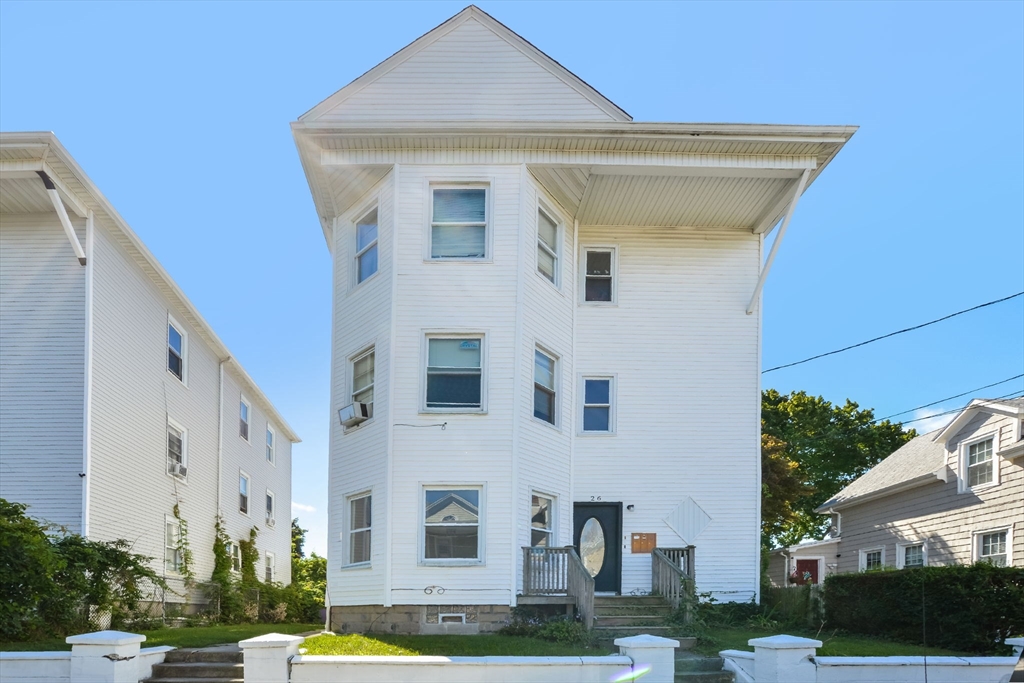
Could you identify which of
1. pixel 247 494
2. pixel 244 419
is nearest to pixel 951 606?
pixel 247 494

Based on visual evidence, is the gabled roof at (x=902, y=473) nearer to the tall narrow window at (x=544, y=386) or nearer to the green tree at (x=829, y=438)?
the tall narrow window at (x=544, y=386)

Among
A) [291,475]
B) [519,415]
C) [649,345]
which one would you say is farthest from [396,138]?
[291,475]

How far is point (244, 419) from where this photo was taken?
2794 centimetres

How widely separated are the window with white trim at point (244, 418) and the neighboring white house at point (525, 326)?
11108mm

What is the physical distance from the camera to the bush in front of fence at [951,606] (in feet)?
42.8

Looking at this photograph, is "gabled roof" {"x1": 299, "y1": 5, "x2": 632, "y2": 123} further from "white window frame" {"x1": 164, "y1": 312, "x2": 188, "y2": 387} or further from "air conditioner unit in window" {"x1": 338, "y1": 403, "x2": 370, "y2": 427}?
"white window frame" {"x1": 164, "y1": 312, "x2": 188, "y2": 387}

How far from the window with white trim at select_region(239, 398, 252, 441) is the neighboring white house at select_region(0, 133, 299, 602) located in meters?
6.17

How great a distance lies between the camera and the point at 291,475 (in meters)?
35.9

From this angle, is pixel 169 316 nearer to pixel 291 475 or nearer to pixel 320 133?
pixel 320 133

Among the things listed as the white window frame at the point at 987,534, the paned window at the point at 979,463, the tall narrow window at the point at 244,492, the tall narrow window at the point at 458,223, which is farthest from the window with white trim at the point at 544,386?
the tall narrow window at the point at 244,492

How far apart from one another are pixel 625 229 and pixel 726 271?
209 centimetres

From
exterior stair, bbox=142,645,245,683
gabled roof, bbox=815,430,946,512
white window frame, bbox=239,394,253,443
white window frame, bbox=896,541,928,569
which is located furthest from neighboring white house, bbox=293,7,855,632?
white window frame, bbox=239,394,253,443

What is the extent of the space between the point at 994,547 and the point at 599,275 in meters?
10.0

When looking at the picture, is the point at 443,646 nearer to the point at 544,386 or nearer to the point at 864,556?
the point at 544,386
